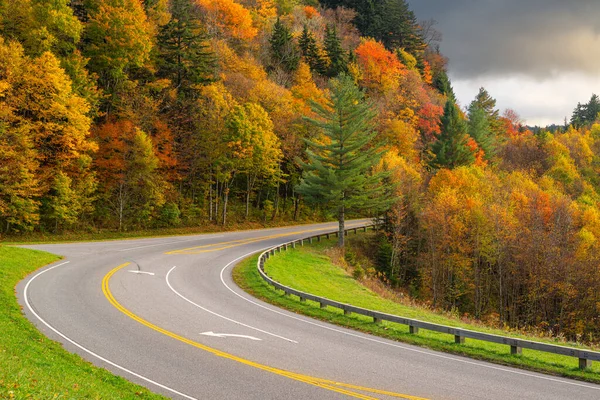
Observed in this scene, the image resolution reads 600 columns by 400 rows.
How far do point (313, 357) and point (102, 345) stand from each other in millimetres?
7082

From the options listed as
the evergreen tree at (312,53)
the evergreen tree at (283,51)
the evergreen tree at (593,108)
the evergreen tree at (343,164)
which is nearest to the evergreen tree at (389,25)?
the evergreen tree at (312,53)

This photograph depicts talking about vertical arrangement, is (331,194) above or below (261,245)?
above

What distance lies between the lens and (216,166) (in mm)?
50125

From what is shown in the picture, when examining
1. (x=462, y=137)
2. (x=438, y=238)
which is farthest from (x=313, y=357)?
(x=462, y=137)

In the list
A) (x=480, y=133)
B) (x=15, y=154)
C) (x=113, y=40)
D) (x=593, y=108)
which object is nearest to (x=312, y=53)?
(x=480, y=133)

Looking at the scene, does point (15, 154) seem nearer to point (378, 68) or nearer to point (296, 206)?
point (296, 206)

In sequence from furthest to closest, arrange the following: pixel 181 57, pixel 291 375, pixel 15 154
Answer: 1. pixel 181 57
2. pixel 15 154
3. pixel 291 375

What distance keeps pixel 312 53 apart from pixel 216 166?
39.6 m

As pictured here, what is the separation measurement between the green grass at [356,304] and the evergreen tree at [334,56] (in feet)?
146

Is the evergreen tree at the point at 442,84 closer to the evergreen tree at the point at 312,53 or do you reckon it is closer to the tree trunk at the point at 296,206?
the evergreen tree at the point at 312,53

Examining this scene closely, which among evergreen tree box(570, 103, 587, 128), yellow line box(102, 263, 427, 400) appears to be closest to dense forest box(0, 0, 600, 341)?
yellow line box(102, 263, 427, 400)

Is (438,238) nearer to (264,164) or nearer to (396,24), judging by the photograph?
(264,164)

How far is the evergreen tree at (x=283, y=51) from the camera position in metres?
75.1

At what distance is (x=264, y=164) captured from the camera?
5166 cm
